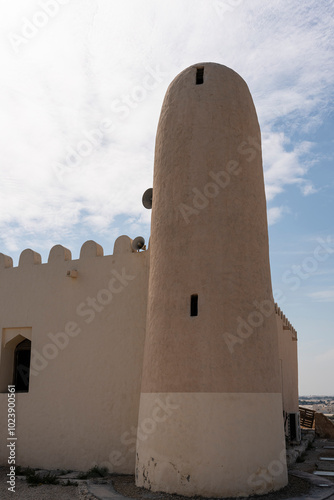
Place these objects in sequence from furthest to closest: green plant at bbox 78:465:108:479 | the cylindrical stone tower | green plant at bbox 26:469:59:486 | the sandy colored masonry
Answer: green plant at bbox 78:465:108:479, green plant at bbox 26:469:59:486, the sandy colored masonry, the cylindrical stone tower

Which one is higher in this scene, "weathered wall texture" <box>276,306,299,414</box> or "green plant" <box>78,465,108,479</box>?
"weathered wall texture" <box>276,306,299,414</box>

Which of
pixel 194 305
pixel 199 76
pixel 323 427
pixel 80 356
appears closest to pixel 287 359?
pixel 323 427

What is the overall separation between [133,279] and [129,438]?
3181mm

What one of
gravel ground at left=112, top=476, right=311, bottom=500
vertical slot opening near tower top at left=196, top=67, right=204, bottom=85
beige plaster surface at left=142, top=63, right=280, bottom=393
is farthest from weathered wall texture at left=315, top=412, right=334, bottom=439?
vertical slot opening near tower top at left=196, top=67, right=204, bottom=85

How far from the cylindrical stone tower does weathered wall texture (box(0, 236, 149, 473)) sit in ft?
4.68

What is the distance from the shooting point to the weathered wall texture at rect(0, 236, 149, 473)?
9.74 metres

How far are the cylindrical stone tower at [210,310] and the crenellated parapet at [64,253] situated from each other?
1.55m

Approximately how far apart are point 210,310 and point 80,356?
153 inches

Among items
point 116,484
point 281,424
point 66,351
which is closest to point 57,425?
point 66,351

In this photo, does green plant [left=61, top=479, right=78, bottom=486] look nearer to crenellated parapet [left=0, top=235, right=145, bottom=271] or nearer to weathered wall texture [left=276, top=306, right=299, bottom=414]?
crenellated parapet [left=0, top=235, right=145, bottom=271]

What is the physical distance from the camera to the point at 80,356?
34.3 feet

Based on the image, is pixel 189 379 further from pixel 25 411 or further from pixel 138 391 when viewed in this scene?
pixel 25 411

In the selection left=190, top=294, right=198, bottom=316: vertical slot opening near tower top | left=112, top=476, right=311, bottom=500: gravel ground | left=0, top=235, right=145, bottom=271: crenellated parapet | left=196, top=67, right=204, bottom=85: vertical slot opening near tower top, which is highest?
left=196, top=67, right=204, bottom=85: vertical slot opening near tower top

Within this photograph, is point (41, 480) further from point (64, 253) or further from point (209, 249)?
point (209, 249)
